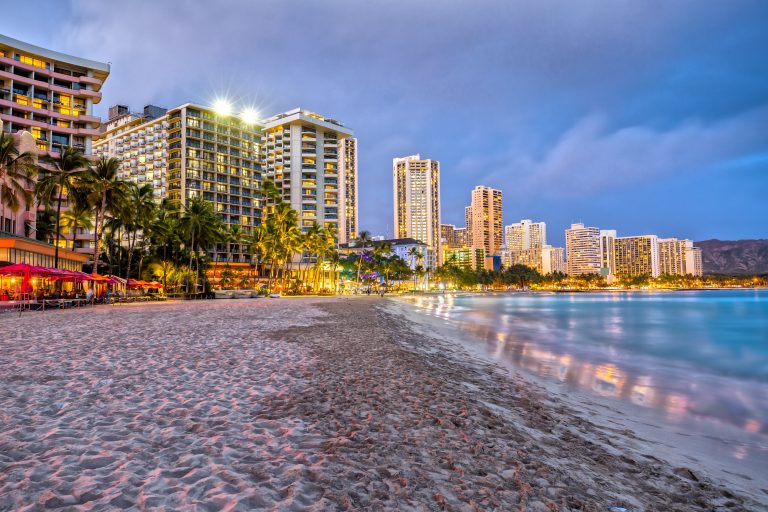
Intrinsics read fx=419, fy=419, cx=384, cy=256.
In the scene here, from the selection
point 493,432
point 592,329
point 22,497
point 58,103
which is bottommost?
point 592,329

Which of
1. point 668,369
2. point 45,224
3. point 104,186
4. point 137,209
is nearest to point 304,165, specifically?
point 45,224

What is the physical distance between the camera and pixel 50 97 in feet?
268

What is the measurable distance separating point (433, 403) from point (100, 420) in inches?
208

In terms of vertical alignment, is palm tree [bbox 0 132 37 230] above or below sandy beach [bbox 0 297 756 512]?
above

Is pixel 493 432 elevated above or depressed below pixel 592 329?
above

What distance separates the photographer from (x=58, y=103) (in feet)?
271

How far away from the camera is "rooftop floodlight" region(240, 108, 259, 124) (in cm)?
13150

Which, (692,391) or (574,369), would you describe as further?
(574,369)

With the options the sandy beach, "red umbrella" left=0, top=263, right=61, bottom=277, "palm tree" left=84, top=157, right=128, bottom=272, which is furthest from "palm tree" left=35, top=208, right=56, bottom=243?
the sandy beach

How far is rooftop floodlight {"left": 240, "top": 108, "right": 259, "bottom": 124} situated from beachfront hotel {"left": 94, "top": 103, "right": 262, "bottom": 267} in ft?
1.15

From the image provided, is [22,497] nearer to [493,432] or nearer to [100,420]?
[100,420]

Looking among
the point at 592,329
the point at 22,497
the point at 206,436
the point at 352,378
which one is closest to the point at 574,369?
the point at 352,378

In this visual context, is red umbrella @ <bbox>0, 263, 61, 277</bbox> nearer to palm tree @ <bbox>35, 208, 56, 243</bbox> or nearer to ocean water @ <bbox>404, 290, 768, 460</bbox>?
ocean water @ <bbox>404, 290, 768, 460</bbox>

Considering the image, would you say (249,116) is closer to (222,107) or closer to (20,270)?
(222,107)
